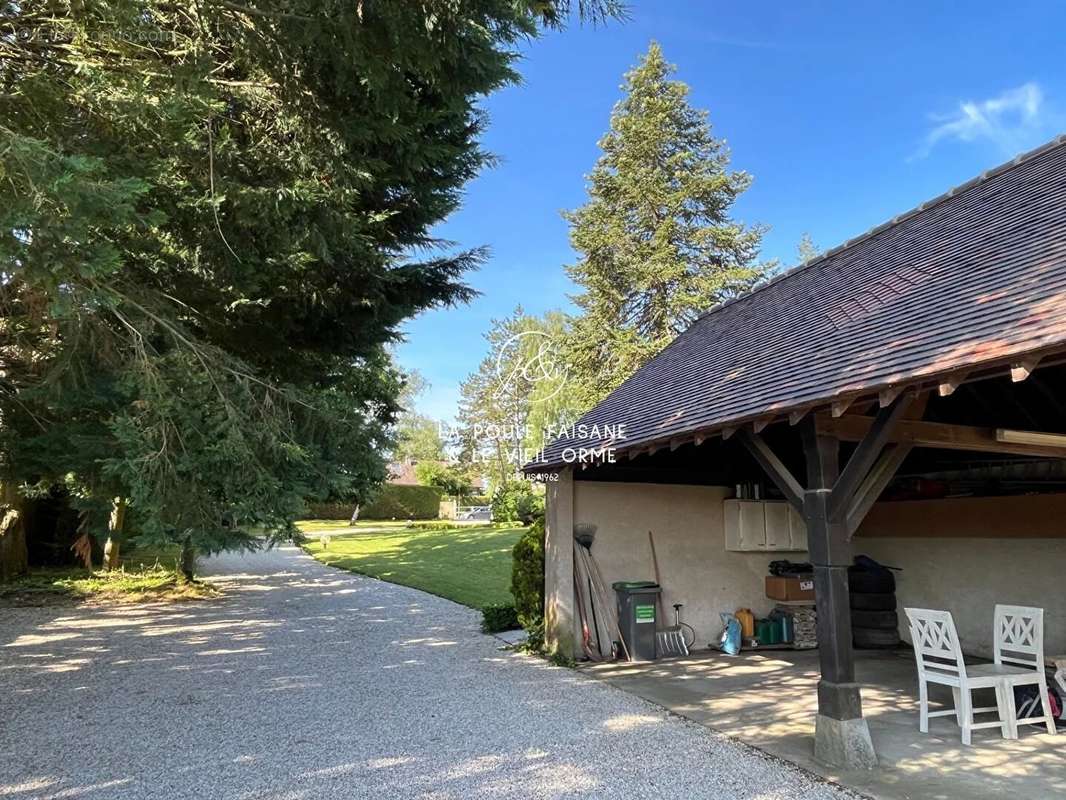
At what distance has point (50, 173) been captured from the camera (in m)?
3.26

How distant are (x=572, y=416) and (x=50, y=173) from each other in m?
21.7

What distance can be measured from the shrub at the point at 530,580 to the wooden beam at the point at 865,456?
4.67m

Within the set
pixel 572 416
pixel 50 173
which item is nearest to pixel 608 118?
pixel 572 416

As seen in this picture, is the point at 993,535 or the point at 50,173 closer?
the point at 50,173

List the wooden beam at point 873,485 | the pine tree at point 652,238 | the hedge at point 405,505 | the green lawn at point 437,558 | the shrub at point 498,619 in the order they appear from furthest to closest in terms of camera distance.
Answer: the hedge at point 405,505 < the pine tree at point 652,238 < the green lawn at point 437,558 < the shrub at point 498,619 < the wooden beam at point 873,485

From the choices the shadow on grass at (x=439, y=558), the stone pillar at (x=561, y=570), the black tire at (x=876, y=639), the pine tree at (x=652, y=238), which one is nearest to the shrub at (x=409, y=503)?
the shadow on grass at (x=439, y=558)

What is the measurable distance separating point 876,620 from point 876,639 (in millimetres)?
239

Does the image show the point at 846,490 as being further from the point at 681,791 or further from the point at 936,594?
the point at 936,594

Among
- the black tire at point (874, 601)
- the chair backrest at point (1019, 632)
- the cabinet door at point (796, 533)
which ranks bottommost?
the black tire at point (874, 601)

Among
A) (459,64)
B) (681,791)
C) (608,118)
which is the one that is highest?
(608,118)

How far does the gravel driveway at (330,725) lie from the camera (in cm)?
395

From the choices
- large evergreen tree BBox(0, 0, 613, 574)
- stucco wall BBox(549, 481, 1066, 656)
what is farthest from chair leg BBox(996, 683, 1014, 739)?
large evergreen tree BBox(0, 0, 613, 574)

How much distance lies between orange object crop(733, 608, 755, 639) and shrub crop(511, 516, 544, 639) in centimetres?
261

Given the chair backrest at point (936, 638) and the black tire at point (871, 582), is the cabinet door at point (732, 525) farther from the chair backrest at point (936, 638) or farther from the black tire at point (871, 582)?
the chair backrest at point (936, 638)
